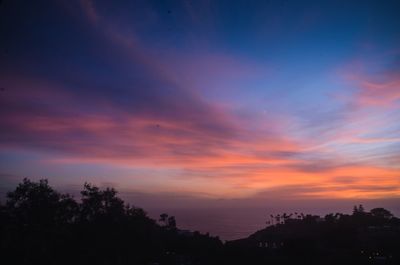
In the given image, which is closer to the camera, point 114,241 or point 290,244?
point 114,241

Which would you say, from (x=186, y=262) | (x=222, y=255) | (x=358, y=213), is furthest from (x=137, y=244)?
(x=358, y=213)

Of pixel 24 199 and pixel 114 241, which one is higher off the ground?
pixel 24 199

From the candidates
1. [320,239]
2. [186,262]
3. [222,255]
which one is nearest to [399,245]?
[320,239]

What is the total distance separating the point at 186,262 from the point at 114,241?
14419mm

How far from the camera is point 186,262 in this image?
52188mm

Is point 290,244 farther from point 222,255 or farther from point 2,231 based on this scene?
point 2,231

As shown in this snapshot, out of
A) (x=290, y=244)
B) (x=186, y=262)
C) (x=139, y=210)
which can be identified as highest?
(x=139, y=210)

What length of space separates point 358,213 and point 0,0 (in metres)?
125

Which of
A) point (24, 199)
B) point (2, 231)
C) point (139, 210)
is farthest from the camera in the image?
point (139, 210)

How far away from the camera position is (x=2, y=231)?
3291cm

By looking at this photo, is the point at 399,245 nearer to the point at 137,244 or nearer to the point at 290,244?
the point at 290,244

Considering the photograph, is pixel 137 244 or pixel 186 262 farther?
pixel 186 262

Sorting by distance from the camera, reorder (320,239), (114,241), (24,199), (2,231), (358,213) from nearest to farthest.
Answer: (2,231) → (24,199) → (114,241) → (320,239) → (358,213)

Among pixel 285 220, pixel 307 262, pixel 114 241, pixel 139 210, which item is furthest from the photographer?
pixel 285 220
